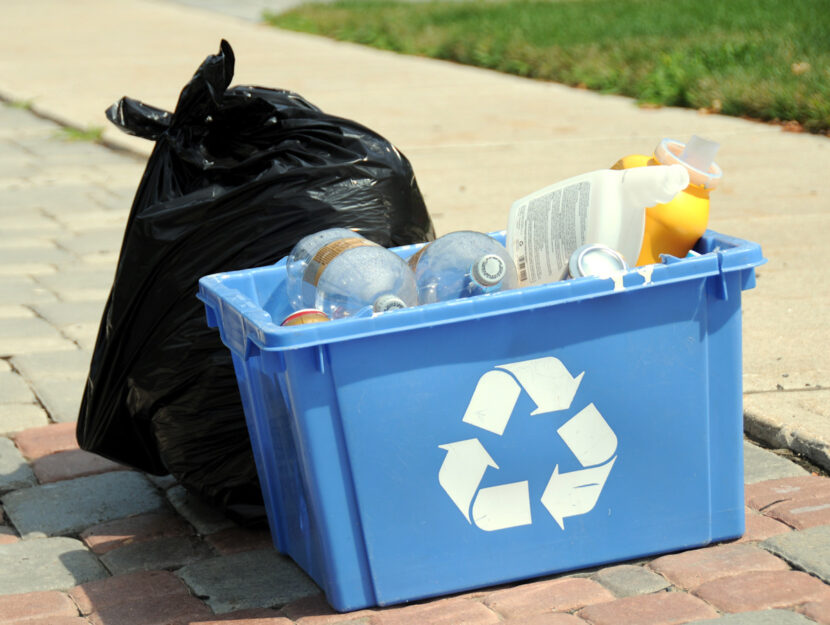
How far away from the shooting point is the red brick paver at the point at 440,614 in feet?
6.71

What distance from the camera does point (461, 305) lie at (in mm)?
1931

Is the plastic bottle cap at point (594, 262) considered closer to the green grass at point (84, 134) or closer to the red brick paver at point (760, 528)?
the red brick paver at point (760, 528)

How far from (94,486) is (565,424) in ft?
4.46

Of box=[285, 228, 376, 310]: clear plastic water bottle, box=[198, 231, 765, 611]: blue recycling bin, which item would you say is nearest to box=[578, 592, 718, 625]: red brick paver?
box=[198, 231, 765, 611]: blue recycling bin

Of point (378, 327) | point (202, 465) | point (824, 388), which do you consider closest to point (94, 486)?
point (202, 465)

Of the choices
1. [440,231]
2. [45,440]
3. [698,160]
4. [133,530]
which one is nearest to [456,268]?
[698,160]

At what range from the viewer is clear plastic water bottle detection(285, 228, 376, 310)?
2.16 meters

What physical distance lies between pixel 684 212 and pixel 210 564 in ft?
3.99

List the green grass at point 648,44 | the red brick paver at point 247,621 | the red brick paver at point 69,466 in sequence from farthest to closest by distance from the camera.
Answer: the green grass at point 648,44, the red brick paver at point 69,466, the red brick paver at point 247,621

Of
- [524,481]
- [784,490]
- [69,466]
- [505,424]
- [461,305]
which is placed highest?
[461,305]

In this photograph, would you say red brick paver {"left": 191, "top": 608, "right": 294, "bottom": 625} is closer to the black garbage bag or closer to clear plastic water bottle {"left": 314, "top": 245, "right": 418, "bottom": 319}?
the black garbage bag

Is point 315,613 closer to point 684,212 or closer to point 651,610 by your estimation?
point 651,610

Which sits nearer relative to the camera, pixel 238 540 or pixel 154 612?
pixel 154 612

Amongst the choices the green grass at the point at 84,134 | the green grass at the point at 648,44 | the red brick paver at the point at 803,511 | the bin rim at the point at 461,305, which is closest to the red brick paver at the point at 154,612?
the bin rim at the point at 461,305
